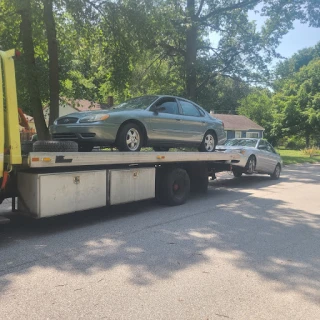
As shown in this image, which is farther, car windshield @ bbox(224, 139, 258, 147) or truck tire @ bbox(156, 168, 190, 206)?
car windshield @ bbox(224, 139, 258, 147)

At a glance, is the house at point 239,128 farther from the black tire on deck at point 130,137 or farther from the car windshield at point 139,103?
the black tire on deck at point 130,137

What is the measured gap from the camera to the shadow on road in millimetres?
4387

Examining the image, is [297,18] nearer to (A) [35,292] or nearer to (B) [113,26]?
(B) [113,26]

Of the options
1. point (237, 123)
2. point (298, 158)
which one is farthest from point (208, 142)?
point (237, 123)

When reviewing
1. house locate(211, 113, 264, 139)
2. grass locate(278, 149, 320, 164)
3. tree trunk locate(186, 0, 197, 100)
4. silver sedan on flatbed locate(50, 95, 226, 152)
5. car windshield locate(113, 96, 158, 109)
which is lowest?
grass locate(278, 149, 320, 164)

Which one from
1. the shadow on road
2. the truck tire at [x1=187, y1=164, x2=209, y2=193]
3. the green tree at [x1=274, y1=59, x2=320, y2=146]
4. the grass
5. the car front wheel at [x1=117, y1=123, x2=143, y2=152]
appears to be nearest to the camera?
the shadow on road

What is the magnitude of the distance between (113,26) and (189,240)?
9.74 meters

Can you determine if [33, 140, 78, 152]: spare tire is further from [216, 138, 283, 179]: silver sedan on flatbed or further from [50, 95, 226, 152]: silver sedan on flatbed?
[216, 138, 283, 179]: silver sedan on flatbed

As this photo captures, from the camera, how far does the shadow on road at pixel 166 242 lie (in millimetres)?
4387

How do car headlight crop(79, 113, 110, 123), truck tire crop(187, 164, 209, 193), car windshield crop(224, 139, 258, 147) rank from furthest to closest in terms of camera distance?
car windshield crop(224, 139, 258, 147) → truck tire crop(187, 164, 209, 193) → car headlight crop(79, 113, 110, 123)

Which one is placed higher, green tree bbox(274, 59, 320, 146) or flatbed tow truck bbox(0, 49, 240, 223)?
green tree bbox(274, 59, 320, 146)

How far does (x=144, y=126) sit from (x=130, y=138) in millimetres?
484

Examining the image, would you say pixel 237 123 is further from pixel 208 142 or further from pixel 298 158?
pixel 208 142

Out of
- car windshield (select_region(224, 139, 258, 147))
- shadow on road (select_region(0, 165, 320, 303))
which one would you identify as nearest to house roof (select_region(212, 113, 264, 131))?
car windshield (select_region(224, 139, 258, 147))
